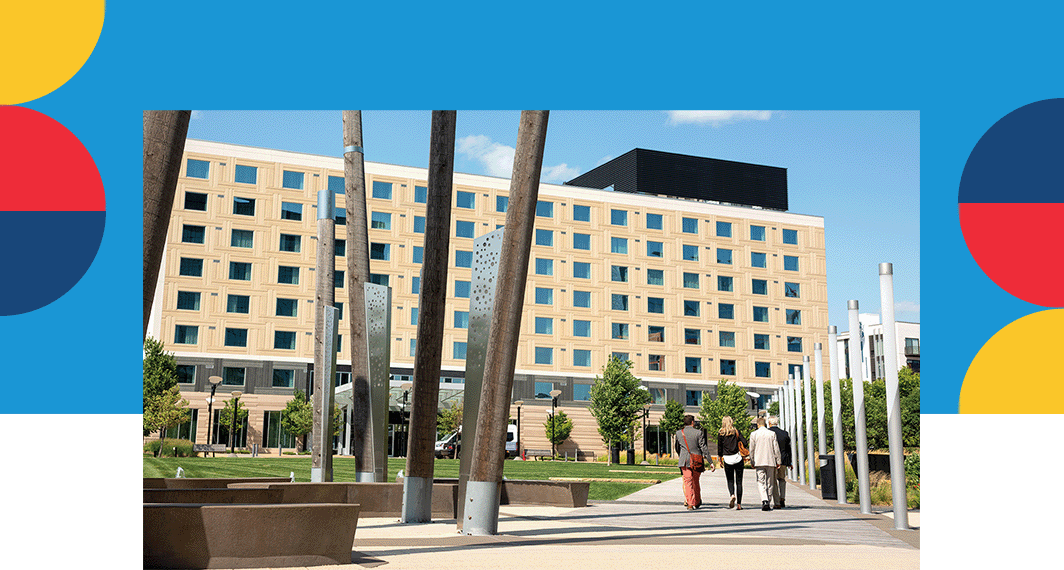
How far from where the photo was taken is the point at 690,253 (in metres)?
74.6

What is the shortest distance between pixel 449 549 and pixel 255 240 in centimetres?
5762

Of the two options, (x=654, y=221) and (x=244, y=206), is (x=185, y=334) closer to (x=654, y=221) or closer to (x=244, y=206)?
(x=244, y=206)

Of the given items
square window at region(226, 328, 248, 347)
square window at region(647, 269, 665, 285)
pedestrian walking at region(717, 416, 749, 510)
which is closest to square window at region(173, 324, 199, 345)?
square window at region(226, 328, 248, 347)

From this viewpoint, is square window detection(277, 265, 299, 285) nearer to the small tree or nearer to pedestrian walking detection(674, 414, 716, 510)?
the small tree

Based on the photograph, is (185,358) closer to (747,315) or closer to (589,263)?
(589,263)

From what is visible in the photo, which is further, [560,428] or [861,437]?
[560,428]

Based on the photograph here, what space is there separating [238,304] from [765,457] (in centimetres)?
5185

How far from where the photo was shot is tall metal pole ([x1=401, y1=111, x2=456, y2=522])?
11906mm

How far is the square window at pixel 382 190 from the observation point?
216ft

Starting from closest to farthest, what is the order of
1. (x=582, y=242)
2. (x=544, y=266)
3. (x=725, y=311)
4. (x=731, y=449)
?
(x=731, y=449), (x=544, y=266), (x=582, y=242), (x=725, y=311)

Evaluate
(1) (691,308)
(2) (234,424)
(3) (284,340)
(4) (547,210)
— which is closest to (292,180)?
(3) (284,340)
